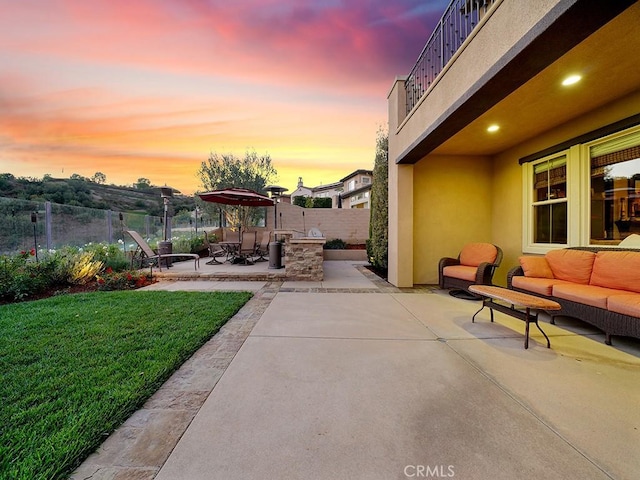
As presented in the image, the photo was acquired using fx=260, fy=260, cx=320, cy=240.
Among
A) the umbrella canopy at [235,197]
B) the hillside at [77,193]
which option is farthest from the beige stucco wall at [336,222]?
the hillside at [77,193]

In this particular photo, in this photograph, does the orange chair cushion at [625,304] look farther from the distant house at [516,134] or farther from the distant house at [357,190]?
the distant house at [357,190]

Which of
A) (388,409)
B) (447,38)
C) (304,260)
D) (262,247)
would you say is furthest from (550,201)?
(262,247)

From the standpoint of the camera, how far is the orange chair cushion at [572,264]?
4008mm

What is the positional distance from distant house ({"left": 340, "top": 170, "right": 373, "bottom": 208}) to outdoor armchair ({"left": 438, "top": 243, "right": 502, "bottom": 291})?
14.3 m

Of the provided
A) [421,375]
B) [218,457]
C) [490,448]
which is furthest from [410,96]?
[218,457]

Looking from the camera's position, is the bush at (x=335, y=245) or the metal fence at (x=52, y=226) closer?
the metal fence at (x=52, y=226)

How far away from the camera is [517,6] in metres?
2.54

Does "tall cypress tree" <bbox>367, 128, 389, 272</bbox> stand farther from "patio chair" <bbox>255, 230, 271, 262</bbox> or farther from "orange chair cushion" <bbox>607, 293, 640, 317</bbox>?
"orange chair cushion" <bbox>607, 293, 640, 317</bbox>

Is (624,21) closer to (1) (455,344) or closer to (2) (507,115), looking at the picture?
(2) (507,115)

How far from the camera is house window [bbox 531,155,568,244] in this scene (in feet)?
16.1

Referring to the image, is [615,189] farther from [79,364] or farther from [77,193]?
[77,193]

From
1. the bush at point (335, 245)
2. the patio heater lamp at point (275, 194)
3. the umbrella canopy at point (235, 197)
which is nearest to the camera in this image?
the umbrella canopy at point (235, 197)

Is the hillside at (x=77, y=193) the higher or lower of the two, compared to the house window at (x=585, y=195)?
higher

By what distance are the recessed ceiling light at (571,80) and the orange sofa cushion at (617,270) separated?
2.46 m
